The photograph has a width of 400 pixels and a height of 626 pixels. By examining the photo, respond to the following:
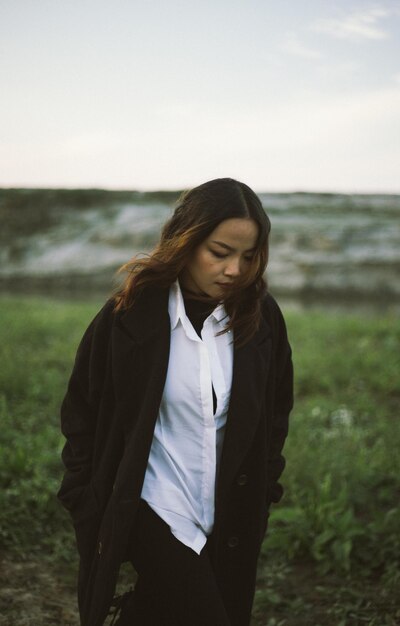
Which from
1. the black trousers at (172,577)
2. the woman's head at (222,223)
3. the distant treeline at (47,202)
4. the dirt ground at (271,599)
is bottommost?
the dirt ground at (271,599)

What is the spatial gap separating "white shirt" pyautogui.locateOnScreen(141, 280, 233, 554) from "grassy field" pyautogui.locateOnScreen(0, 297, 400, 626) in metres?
1.34

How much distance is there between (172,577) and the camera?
201cm

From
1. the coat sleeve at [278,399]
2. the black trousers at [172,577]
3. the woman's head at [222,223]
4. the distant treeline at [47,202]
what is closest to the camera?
the black trousers at [172,577]

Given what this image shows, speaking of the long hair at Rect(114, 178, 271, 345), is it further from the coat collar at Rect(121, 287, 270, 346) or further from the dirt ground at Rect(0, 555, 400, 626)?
the dirt ground at Rect(0, 555, 400, 626)

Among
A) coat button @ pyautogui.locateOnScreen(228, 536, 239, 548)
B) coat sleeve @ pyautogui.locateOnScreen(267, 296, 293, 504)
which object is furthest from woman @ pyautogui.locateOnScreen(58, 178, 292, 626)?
coat sleeve @ pyautogui.locateOnScreen(267, 296, 293, 504)

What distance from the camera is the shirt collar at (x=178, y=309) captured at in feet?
7.11

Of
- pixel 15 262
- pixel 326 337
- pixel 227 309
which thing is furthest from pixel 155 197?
pixel 227 309

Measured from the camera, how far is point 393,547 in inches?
140

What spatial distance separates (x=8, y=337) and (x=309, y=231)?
10809 mm

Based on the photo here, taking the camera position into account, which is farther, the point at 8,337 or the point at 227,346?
the point at 8,337

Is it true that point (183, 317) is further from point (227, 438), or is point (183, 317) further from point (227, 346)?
point (227, 438)

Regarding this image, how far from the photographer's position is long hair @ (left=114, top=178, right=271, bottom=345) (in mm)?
2098

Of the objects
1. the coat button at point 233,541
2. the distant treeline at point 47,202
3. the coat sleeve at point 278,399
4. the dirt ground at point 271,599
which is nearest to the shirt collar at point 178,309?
the coat sleeve at point 278,399

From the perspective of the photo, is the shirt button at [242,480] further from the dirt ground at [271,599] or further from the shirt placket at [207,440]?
the dirt ground at [271,599]
